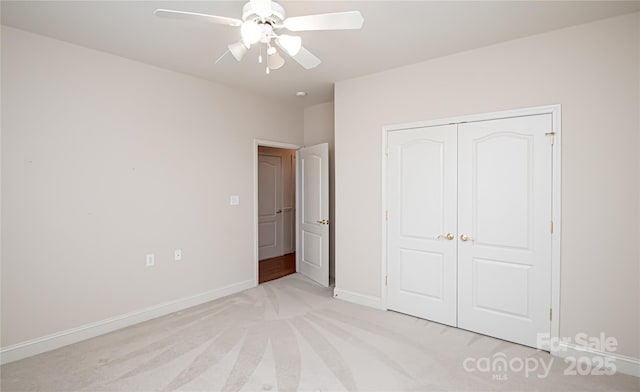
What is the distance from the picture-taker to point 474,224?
3.10 metres

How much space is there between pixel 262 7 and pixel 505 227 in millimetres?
2622

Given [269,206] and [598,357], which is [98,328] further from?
[598,357]

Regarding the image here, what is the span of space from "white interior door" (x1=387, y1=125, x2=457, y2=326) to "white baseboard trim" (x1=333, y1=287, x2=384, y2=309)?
0.46ft

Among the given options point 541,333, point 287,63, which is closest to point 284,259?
point 287,63

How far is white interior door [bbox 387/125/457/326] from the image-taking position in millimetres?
3244

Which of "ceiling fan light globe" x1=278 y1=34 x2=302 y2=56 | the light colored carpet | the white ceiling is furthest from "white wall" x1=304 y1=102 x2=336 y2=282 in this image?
"ceiling fan light globe" x1=278 y1=34 x2=302 y2=56

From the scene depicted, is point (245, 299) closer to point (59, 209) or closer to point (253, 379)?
point (253, 379)

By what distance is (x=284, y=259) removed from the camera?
630 cm

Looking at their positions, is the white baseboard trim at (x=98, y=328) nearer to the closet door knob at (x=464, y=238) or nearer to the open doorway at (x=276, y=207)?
the open doorway at (x=276, y=207)

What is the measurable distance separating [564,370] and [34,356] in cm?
414

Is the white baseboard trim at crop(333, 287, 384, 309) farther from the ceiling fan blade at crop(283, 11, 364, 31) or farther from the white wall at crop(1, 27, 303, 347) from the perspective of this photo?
the ceiling fan blade at crop(283, 11, 364, 31)

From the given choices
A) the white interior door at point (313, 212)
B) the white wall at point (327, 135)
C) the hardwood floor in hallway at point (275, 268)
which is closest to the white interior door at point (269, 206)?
the hardwood floor in hallway at point (275, 268)

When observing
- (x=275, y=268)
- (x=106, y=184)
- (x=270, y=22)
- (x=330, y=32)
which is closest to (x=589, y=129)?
(x=330, y=32)

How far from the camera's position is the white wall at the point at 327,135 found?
495 cm
